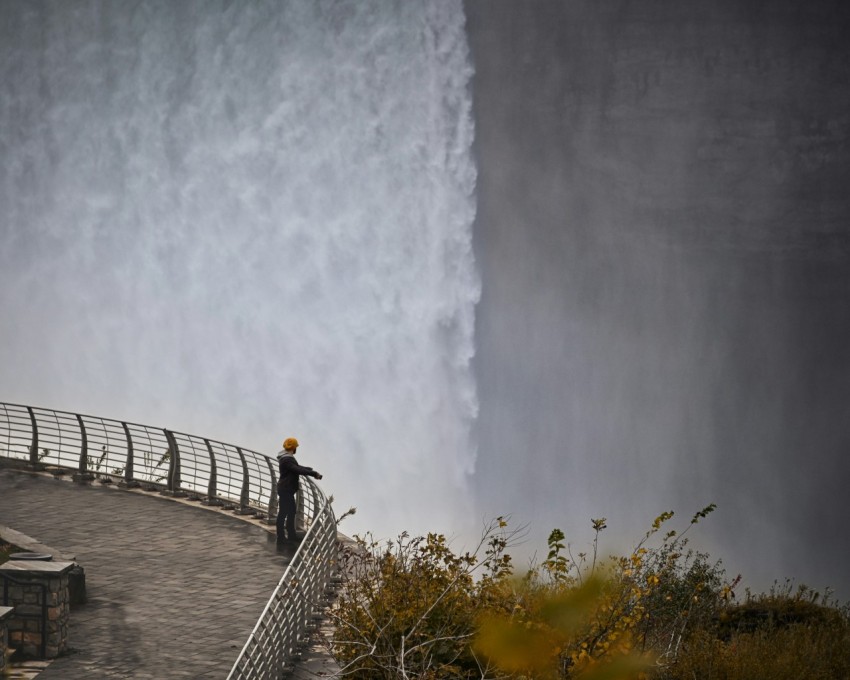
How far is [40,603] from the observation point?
1267cm

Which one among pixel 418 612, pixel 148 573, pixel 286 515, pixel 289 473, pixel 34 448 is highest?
pixel 34 448

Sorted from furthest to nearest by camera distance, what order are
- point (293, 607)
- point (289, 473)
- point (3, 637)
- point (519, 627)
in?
point (289, 473)
point (293, 607)
point (3, 637)
point (519, 627)

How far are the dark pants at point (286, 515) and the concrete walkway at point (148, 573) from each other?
1.04 feet

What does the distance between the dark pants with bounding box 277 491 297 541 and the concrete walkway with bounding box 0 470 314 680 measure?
0.32 meters

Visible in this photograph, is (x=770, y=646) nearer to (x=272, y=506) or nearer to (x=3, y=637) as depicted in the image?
(x=272, y=506)

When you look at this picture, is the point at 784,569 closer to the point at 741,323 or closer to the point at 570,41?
the point at 741,323

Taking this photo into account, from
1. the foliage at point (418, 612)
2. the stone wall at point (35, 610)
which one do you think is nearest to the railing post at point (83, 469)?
the stone wall at point (35, 610)

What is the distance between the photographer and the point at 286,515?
17.2 m

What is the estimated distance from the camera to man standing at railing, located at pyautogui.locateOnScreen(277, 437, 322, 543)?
54.5ft

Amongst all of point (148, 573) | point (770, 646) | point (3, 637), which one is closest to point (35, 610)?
point (3, 637)

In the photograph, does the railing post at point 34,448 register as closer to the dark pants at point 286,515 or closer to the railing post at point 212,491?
the railing post at point 212,491

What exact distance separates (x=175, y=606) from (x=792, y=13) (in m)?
49.4

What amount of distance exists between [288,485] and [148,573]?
2.27m

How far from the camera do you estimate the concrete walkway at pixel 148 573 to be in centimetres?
1262
